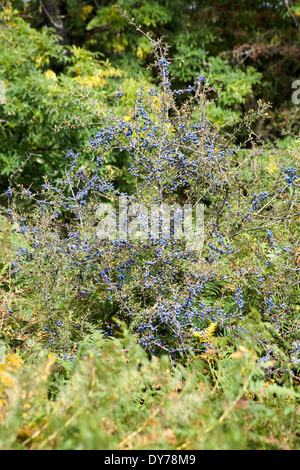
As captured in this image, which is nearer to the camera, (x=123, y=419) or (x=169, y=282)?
(x=123, y=419)

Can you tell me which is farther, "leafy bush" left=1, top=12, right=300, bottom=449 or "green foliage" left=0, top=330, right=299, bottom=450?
"leafy bush" left=1, top=12, right=300, bottom=449

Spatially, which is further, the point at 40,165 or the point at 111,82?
the point at 111,82

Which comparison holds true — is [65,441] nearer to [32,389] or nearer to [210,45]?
[32,389]

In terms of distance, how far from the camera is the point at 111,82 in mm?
6484

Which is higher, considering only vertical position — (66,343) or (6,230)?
(6,230)

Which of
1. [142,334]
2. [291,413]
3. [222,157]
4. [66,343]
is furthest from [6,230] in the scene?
[291,413]

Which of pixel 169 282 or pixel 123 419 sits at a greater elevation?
pixel 169 282

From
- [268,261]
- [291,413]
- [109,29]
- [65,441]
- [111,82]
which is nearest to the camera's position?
[65,441]

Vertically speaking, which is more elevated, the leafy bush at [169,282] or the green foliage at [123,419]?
the leafy bush at [169,282]

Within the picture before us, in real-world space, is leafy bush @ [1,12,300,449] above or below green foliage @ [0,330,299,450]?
above

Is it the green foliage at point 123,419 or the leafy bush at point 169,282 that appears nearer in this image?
the green foliage at point 123,419

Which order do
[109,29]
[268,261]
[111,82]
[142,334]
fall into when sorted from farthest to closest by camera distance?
[109,29], [111,82], [268,261], [142,334]

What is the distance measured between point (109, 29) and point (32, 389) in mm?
7279
